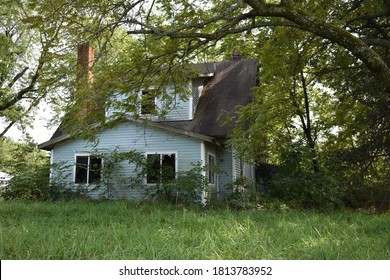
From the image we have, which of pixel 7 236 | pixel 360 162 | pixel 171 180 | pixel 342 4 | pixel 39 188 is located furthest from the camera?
pixel 39 188

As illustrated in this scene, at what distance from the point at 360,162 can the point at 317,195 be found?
7.38 feet

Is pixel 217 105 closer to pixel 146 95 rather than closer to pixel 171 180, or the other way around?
pixel 171 180

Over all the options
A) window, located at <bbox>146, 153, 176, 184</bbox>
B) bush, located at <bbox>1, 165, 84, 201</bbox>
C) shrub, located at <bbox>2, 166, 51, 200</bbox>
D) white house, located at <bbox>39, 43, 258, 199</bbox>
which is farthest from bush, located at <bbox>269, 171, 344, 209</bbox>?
shrub, located at <bbox>2, 166, 51, 200</bbox>

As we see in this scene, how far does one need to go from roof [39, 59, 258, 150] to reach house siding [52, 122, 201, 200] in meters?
0.50

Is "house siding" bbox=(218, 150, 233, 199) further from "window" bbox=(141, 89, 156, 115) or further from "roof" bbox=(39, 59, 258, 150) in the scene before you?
"window" bbox=(141, 89, 156, 115)

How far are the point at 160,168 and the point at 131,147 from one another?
2.17 metres

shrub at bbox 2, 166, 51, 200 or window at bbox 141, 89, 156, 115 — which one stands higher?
window at bbox 141, 89, 156, 115

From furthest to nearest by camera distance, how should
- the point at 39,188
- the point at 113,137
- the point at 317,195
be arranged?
the point at 113,137 → the point at 39,188 → the point at 317,195

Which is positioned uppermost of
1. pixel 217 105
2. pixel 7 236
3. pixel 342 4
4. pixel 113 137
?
pixel 342 4

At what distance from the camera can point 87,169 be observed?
16.7m

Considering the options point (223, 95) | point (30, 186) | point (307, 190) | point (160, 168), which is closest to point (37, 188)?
point (30, 186)

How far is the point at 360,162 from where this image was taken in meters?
12.0

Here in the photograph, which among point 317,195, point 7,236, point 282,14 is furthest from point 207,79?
point 7,236

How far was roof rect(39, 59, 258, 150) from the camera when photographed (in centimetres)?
1580
